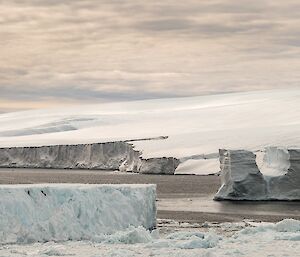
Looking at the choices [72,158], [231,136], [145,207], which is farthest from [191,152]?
[145,207]

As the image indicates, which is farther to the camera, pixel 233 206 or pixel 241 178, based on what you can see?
pixel 241 178

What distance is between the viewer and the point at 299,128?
55.5 metres

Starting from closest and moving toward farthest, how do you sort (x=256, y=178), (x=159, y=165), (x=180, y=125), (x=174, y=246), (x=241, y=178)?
(x=174, y=246)
(x=241, y=178)
(x=256, y=178)
(x=159, y=165)
(x=180, y=125)

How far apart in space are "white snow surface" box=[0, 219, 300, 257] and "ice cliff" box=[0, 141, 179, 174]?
39.9 m

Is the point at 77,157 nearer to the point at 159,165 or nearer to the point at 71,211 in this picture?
the point at 159,165

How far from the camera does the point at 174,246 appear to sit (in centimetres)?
1544

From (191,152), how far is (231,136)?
16.9 ft

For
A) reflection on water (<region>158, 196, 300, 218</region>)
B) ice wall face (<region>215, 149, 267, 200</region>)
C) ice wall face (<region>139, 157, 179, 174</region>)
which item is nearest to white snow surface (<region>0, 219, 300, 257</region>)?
reflection on water (<region>158, 196, 300, 218</region>)

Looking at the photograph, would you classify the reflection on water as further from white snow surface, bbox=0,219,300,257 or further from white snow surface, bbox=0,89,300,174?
white snow surface, bbox=0,89,300,174

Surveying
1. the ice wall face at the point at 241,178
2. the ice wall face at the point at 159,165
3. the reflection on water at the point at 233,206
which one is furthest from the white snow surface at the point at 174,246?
the ice wall face at the point at 159,165

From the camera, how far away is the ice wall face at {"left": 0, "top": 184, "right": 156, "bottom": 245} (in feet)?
53.0

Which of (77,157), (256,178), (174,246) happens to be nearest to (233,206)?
(256,178)

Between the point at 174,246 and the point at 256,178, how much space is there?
602 inches

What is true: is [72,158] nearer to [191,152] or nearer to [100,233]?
[191,152]
